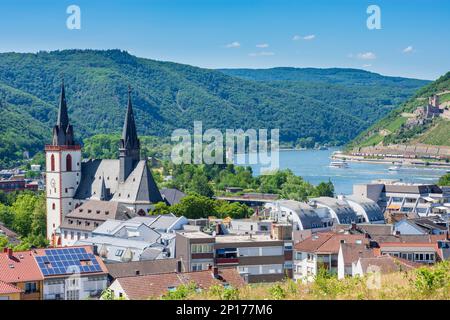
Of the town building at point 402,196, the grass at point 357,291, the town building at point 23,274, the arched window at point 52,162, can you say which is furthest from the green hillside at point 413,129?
the grass at point 357,291

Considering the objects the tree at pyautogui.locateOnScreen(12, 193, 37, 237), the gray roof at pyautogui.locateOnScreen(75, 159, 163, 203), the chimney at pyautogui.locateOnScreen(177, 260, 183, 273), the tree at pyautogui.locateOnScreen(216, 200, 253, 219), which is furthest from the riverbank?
the chimney at pyautogui.locateOnScreen(177, 260, 183, 273)

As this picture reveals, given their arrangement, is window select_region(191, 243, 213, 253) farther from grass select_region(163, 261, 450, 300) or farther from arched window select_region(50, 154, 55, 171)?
arched window select_region(50, 154, 55, 171)

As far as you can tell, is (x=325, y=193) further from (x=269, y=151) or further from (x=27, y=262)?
(x=269, y=151)

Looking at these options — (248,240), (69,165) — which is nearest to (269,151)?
(69,165)

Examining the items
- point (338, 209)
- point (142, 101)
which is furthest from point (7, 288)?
point (142, 101)

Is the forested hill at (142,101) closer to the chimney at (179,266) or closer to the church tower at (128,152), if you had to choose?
the church tower at (128,152)
